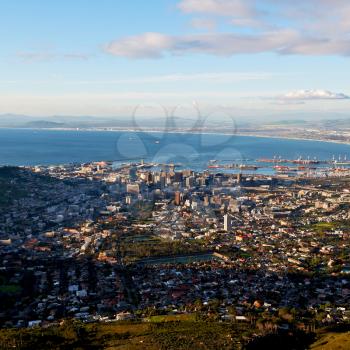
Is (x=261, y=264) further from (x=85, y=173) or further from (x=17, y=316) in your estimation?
(x=85, y=173)

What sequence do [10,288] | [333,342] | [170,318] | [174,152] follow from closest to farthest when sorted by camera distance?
[333,342], [170,318], [10,288], [174,152]

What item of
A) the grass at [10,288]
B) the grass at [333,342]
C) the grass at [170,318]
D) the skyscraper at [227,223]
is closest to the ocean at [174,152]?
the skyscraper at [227,223]

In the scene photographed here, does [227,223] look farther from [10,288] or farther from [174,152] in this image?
[174,152]

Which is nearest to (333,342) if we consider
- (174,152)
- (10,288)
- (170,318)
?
(170,318)

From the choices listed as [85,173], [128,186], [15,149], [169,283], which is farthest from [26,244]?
[15,149]

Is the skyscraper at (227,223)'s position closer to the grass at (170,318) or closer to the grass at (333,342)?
the grass at (170,318)

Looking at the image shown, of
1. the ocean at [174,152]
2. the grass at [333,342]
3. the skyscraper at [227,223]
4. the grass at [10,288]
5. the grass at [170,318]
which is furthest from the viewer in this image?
the ocean at [174,152]

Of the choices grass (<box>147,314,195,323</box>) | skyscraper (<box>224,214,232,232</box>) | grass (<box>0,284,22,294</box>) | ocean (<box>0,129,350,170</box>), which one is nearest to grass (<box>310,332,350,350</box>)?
grass (<box>147,314,195,323</box>)

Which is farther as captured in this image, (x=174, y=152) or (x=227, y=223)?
(x=174, y=152)

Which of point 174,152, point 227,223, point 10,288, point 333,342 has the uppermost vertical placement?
point 174,152

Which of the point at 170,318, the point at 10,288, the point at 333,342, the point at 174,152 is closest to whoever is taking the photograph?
the point at 333,342

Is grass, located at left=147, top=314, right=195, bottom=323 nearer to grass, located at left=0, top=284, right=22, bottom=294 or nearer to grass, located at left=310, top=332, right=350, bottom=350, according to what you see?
grass, located at left=310, top=332, right=350, bottom=350
